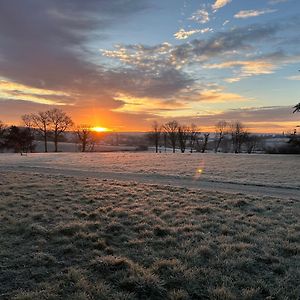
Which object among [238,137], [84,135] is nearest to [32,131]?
[84,135]

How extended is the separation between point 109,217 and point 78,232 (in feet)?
6.09

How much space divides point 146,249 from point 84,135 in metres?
86.2

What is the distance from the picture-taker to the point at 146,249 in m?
7.12

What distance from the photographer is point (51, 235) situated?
7891 millimetres

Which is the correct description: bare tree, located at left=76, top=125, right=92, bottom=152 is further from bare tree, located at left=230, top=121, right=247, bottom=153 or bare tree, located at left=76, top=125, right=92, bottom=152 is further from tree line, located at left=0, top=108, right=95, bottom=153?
bare tree, located at left=230, top=121, right=247, bottom=153

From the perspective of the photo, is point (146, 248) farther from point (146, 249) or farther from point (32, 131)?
point (32, 131)

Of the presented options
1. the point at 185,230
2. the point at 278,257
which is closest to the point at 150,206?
the point at 185,230

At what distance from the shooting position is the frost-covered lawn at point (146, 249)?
5320mm

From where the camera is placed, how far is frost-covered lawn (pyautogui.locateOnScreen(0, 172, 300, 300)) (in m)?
5.32

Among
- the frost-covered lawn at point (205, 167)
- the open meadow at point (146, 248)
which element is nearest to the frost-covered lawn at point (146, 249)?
the open meadow at point (146, 248)

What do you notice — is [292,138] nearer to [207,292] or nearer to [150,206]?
[150,206]

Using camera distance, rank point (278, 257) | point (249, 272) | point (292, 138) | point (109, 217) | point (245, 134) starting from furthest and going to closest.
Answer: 1. point (245, 134)
2. point (292, 138)
3. point (109, 217)
4. point (278, 257)
5. point (249, 272)

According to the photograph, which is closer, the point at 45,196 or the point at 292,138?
the point at 45,196

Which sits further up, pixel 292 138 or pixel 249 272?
pixel 292 138
